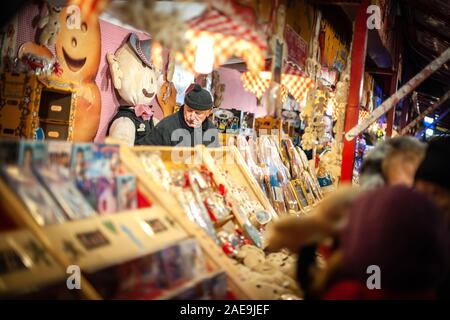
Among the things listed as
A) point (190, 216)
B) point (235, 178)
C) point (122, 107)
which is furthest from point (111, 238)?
point (122, 107)

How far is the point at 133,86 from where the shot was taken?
6.81 m

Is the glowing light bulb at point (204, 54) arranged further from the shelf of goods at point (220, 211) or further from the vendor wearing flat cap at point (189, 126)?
the vendor wearing flat cap at point (189, 126)

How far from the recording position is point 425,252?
1463 mm

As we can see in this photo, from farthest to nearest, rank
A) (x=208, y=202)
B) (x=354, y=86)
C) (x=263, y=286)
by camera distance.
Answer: (x=354, y=86) < (x=208, y=202) < (x=263, y=286)

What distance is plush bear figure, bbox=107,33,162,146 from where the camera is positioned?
6633 mm

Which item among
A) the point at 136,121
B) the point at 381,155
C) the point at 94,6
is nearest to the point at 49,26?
the point at 136,121

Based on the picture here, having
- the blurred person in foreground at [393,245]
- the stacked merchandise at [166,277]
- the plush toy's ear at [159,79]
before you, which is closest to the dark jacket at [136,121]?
the plush toy's ear at [159,79]

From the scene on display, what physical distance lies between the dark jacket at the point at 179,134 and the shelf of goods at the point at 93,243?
7.06 ft

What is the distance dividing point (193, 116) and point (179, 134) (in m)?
0.24

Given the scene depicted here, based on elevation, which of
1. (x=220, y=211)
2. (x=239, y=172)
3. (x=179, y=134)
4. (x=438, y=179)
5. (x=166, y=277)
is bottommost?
(x=166, y=277)

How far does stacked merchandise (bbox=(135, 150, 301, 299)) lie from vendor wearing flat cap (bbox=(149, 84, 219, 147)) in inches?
44.0

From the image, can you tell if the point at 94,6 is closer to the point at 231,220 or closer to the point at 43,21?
the point at 231,220

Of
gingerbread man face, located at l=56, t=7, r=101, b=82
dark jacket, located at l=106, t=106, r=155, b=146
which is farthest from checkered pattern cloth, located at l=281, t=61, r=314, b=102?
gingerbread man face, located at l=56, t=7, r=101, b=82

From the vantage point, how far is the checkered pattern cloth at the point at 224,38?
2.22 metres
